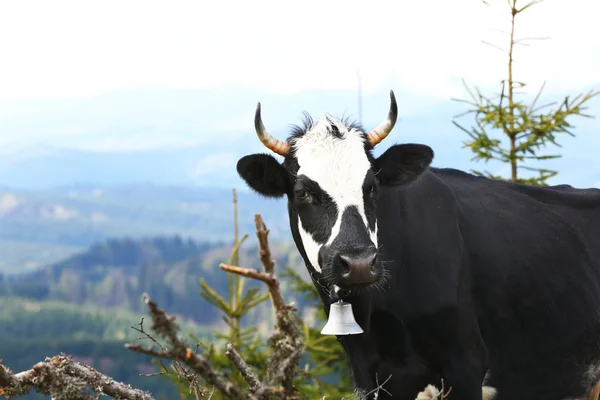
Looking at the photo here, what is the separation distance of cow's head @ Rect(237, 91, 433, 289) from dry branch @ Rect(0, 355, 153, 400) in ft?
6.79

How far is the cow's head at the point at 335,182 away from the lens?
18.7ft

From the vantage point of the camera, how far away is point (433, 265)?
668 cm

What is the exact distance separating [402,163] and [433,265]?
2.69 ft

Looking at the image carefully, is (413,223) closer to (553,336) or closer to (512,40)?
(553,336)

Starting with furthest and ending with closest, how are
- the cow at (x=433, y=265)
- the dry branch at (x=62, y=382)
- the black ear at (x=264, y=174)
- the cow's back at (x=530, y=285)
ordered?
1. the cow's back at (x=530, y=285)
2. the black ear at (x=264, y=174)
3. the cow at (x=433, y=265)
4. the dry branch at (x=62, y=382)

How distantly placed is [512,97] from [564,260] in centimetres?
532

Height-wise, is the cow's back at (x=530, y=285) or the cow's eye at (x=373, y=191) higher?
the cow's eye at (x=373, y=191)

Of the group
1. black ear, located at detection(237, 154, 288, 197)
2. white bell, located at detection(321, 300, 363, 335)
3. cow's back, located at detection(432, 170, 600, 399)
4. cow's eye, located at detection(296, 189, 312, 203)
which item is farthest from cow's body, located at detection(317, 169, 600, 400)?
black ear, located at detection(237, 154, 288, 197)

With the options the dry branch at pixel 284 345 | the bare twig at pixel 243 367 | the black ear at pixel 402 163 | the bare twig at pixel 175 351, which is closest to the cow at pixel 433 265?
the black ear at pixel 402 163

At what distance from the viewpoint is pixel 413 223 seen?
22.2ft

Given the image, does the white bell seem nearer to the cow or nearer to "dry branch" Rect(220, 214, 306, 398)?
the cow

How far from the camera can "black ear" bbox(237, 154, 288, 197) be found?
650 cm

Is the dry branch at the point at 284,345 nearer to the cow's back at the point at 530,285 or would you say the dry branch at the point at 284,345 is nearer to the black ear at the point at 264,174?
the black ear at the point at 264,174

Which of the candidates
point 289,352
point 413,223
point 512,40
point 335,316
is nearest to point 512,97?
point 512,40
